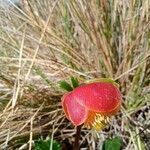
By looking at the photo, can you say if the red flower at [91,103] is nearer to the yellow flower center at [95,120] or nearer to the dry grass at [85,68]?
the yellow flower center at [95,120]

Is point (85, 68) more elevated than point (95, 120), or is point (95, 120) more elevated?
point (85, 68)

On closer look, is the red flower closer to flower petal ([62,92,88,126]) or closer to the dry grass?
flower petal ([62,92,88,126])

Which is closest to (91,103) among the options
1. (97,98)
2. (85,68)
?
(97,98)

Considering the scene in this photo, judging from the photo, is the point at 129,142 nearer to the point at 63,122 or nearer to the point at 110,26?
the point at 63,122

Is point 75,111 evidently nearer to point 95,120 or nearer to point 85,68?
point 95,120

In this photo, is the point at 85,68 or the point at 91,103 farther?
the point at 85,68

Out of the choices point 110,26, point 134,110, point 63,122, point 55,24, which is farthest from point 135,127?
point 55,24
